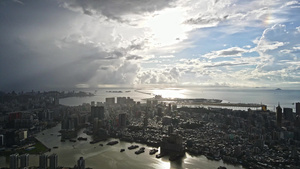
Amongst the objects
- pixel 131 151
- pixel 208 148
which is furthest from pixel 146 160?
pixel 208 148

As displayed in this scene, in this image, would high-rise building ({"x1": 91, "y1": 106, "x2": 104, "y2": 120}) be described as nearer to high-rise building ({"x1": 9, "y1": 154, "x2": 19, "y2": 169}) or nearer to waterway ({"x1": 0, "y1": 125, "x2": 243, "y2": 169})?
waterway ({"x1": 0, "y1": 125, "x2": 243, "y2": 169})

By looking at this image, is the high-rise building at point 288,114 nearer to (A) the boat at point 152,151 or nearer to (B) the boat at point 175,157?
(B) the boat at point 175,157

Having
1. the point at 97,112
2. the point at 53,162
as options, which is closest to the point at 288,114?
the point at 97,112

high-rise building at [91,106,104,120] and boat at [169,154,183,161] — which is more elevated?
high-rise building at [91,106,104,120]

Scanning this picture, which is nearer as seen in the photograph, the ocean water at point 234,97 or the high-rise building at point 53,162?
the high-rise building at point 53,162

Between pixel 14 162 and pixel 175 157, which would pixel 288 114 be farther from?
pixel 14 162

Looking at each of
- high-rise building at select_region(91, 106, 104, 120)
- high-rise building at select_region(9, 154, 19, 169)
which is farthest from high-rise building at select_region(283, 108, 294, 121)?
high-rise building at select_region(9, 154, 19, 169)

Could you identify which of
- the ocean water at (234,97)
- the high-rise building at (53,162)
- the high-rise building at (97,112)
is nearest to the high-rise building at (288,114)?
the ocean water at (234,97)

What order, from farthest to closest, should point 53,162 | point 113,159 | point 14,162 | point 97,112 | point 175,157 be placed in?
point 97,112 < point 175,157 < point 113,159 < point 53,162 < point 14,162

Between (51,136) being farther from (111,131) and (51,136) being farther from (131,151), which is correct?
(131,151)

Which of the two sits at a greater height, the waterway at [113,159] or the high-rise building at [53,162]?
the high-rise building at [53,162]

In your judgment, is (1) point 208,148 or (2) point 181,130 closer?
(1) point 208,148
